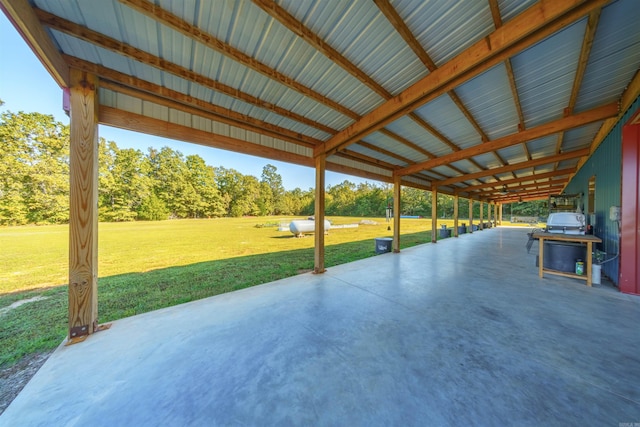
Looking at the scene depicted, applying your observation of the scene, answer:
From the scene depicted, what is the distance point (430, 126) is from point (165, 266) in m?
7.58

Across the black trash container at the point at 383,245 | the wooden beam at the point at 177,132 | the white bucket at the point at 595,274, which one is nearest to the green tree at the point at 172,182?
the black trash container at the point at 383,245

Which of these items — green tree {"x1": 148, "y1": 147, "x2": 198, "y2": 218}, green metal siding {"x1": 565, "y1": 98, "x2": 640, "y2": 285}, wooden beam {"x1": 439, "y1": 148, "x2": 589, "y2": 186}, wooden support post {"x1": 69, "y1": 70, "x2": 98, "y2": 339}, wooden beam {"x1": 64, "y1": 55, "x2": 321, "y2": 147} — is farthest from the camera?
green tree {"x1": 148, "y1": 147, "x2": 198, "y2": 218}

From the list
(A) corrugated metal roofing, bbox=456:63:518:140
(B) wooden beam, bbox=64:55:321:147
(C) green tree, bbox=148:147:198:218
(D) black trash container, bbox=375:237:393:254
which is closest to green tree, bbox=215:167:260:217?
(C) green tree, bbox=148:147:198:218

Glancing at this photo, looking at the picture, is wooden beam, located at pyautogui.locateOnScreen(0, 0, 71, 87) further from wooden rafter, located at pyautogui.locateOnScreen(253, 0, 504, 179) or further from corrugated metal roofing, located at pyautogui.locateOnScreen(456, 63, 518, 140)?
corrugated metal roofing, located at pyautogui.locateOnScreen(456, 63, 518, 140)

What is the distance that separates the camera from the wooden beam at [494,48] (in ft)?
5.50

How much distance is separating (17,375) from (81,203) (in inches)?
63.2

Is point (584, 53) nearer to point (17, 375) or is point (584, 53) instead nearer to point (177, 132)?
point (177, 132)

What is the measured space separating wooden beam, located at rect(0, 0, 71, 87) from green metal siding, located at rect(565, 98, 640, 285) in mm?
7069

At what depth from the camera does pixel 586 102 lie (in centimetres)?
336

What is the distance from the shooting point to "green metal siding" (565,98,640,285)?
3557 millimetres

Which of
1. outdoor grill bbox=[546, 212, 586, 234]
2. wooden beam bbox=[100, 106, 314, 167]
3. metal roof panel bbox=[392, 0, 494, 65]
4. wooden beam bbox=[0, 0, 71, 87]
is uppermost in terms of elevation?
metal roof panel bbox=[392, 0, 494, 65]

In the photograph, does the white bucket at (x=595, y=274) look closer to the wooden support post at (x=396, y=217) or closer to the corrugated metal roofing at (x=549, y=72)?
the corrugated metal roofing at (x=549, y=72)

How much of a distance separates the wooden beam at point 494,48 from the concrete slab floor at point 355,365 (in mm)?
2972

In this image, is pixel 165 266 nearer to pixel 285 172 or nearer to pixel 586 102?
pixel 586 102
